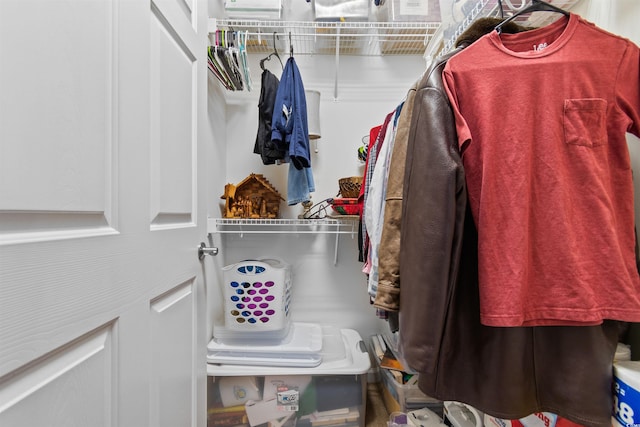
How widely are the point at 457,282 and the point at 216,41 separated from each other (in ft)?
4.74

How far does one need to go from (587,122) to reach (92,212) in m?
0.97

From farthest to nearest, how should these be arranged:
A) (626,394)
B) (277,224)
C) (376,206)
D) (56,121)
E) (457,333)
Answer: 1. (277,224)
2. (376,206)
3. (457,333)
4. (626,394)
5. (56,121)

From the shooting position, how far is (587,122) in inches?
25.7

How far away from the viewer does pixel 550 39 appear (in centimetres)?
74

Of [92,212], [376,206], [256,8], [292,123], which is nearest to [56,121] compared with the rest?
[92,212]

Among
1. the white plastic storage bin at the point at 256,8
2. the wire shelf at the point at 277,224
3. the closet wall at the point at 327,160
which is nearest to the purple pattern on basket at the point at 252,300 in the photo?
the wire shelf at the point at 277,224

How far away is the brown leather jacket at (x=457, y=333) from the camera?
25.4 inches

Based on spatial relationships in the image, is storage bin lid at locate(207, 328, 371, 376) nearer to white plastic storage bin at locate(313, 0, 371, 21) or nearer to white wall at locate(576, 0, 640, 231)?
white wall at locate(576, 0, 640, 231)

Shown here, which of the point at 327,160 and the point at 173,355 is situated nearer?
the point at 173,355

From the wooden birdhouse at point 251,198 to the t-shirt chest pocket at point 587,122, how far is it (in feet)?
4.11

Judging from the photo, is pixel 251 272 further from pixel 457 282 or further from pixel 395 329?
pixel 457 282

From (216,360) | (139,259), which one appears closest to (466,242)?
(139,259)

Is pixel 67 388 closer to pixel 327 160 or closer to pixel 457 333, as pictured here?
pixel 457 333

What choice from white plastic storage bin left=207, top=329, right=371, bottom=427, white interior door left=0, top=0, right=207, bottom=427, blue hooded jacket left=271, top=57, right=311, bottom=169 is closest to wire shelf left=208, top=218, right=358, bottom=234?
blue hooded jacket left=271, top=57, right=311, bottom=169
